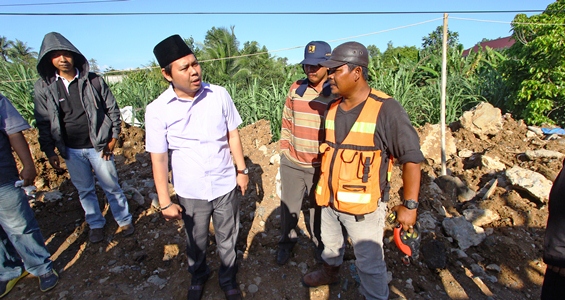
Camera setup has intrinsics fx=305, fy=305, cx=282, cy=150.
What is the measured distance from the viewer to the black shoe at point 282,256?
101 inches

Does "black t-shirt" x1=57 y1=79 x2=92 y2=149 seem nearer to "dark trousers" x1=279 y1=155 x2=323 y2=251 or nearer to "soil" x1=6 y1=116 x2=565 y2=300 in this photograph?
"soil" x1=6 y1=116 x2=565 y2=300

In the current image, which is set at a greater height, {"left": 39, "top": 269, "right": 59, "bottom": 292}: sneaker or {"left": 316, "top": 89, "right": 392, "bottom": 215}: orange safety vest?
{"left": 316, "top": 89, "right": 392, "bottom": 215}: orange safety vest

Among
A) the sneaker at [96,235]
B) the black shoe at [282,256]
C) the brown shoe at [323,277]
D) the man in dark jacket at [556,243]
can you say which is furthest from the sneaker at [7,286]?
the man in dark jacket at [556,243]

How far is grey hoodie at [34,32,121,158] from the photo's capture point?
8.20 ft

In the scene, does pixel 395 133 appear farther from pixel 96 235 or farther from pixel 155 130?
pixel 96 235

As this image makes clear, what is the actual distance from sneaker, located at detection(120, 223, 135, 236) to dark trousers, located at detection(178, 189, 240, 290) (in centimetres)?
112

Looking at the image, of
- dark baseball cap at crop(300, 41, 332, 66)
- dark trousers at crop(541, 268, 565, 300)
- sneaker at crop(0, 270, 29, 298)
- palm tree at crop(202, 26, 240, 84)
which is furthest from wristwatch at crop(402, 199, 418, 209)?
palm tree at crop(202, 26, 240, 84)

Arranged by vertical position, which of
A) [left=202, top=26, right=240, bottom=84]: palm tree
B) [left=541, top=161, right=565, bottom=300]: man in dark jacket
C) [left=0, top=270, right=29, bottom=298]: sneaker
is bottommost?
[left=0, top=270, right=29, bottom=298]: sneaker

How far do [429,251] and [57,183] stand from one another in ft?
14.2

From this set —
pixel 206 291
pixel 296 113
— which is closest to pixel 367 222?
pixel 296 113

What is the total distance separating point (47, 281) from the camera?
2396mm

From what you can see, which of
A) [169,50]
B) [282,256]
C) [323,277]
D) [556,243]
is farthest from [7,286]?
[556,243]

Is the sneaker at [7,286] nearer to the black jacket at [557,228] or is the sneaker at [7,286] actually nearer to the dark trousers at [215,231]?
the dark trousers at [215,231]

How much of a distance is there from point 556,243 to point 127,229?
323 centimetres
